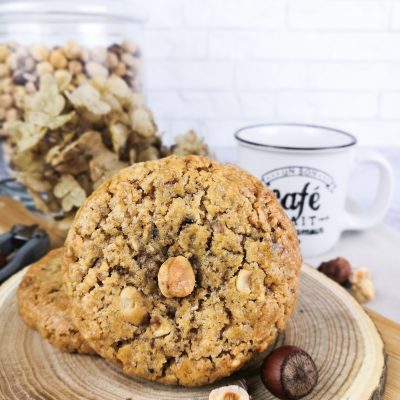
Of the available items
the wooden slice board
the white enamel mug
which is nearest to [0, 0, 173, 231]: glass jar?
the white enamel mug

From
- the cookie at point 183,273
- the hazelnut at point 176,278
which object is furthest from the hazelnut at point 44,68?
the hazelnut at point 176,278

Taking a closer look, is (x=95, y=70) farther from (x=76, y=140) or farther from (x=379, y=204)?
(x=379, y=204)

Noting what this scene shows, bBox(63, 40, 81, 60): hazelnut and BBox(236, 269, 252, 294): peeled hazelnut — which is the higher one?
BBox(63, 40, 81, 60): hazelnut

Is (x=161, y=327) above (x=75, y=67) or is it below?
below

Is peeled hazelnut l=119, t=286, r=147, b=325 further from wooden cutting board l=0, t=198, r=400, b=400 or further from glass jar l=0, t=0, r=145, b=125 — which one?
glass jar l=0, t=0, r=145, b=125

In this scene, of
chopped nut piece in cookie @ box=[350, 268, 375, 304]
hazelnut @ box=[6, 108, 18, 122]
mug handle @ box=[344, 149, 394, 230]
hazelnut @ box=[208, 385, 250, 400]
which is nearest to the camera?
hazelnut @ box=[208, 385, 250, 400]

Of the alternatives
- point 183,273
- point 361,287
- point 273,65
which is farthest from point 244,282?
point 273,65
